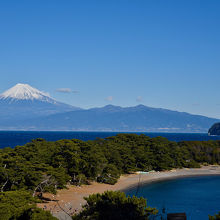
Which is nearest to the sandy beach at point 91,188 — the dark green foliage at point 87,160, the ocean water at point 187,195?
the dark green foliage at point 87,160

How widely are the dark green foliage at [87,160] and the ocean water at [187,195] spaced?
7889mm

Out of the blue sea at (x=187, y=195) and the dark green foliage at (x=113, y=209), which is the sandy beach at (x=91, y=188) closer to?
the dark green foliage at (x=113, y=209)

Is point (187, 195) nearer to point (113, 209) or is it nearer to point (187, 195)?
point (187, 195)

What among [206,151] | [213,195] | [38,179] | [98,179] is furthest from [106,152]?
[206,151]

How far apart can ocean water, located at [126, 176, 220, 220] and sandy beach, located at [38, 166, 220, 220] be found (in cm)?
280

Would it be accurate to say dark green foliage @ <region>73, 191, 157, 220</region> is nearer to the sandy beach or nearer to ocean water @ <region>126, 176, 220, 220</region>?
the sandy beach

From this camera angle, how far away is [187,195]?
160ft

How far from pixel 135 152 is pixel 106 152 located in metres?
9.73

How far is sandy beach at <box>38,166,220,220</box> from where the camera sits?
118 feet

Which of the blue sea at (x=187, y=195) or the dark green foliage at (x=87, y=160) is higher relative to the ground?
the dark green foliage at (x=87, y=160)

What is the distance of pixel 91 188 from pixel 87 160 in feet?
16.6

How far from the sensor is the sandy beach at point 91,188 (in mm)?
35912

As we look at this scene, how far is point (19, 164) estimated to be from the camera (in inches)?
1439

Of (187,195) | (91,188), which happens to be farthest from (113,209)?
(187,195)
